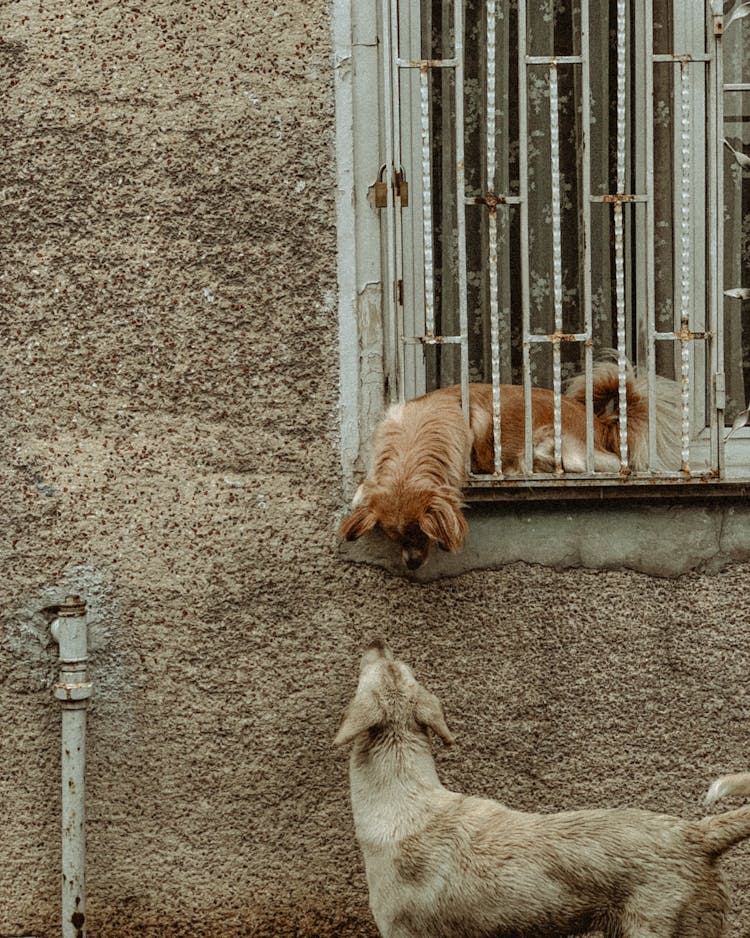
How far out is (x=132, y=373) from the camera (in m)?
4.04

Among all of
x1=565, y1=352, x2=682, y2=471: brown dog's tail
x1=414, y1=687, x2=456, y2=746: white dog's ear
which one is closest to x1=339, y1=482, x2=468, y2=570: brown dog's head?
x1=414, y1=687, x2=456, y2=746: white dog's ear

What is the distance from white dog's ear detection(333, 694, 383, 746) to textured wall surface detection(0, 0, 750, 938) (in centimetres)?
62

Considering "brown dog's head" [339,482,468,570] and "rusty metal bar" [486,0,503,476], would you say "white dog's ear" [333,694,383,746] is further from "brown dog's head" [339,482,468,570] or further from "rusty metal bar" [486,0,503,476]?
"rusty metal bar" [486,0,503,476]

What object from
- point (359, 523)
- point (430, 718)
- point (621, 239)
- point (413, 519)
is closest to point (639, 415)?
point (621, 239)

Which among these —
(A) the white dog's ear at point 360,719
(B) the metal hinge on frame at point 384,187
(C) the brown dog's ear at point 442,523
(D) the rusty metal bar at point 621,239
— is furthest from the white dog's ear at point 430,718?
(B) the metal hinge on frame at point 384,187

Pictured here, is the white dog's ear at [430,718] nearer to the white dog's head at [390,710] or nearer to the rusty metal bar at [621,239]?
the white dog's head at [390,710]

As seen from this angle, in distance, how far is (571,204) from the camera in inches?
167

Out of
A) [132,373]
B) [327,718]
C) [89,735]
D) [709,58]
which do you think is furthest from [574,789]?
[709,58]

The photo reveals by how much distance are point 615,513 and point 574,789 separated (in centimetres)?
86

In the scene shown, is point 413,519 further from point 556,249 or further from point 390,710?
point 556,249

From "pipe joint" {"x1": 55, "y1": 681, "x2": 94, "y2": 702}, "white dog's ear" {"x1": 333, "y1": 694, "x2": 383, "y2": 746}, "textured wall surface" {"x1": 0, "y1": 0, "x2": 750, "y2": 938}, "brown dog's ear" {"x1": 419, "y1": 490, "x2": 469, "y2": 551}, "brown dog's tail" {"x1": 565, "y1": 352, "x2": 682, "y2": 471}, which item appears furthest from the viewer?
→ "brown dog's tail" {"x1": 565, "y1": 352, "x2": 682, "y2": 471}

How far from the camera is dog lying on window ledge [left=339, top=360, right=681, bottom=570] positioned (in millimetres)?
3830

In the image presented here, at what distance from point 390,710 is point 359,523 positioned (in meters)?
0.63

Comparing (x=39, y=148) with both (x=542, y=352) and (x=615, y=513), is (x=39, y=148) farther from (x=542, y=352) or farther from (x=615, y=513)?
(x=615, y=513)
